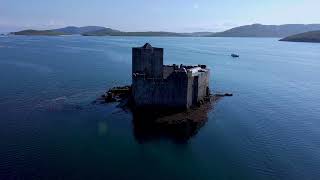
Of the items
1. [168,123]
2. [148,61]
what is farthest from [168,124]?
[148,61]

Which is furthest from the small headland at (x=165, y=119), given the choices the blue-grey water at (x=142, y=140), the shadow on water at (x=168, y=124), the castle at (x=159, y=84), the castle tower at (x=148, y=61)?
the castle tower at (x=148, y=61)

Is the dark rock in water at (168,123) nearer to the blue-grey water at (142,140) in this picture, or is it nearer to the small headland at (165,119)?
the small headland at (165,119)

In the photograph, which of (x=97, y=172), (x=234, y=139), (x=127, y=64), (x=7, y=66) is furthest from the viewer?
(x=127, y=64)

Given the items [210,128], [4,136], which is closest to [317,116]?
[210,128]

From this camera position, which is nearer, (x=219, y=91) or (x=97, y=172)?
(x=97, y=172)

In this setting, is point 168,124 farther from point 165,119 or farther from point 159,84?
point 159,84

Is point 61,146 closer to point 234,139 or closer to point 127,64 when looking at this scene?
point 234,139

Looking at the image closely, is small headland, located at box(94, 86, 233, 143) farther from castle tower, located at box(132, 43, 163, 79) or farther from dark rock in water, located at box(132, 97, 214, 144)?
castle tower, located at box(132, 43, 163, 79)
